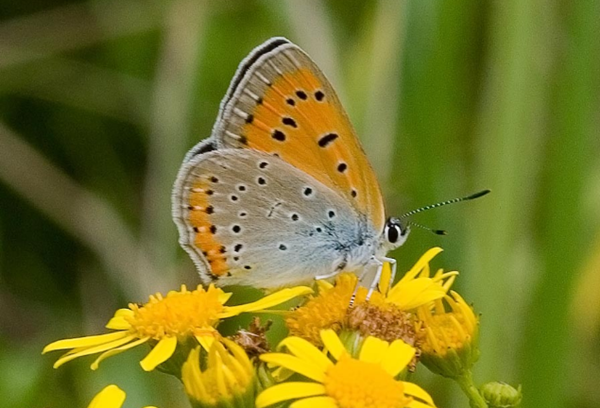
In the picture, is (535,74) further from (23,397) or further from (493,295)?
(23,397)

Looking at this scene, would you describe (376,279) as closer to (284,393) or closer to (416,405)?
(416,405)

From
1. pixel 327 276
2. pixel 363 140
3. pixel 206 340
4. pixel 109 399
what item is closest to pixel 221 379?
pixel 206 340

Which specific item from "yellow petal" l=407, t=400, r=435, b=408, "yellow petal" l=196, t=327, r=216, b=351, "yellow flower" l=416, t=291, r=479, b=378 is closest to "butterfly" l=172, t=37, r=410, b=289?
"yellow flower" l=416, t=291, r=479, b=378

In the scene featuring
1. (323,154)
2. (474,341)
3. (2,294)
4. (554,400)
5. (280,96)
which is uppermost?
(280,96)

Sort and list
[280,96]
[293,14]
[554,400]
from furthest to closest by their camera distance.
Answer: [293,14]
[554,400]
[280,96]

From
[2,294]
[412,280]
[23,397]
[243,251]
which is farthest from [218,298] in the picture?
[2,294]
